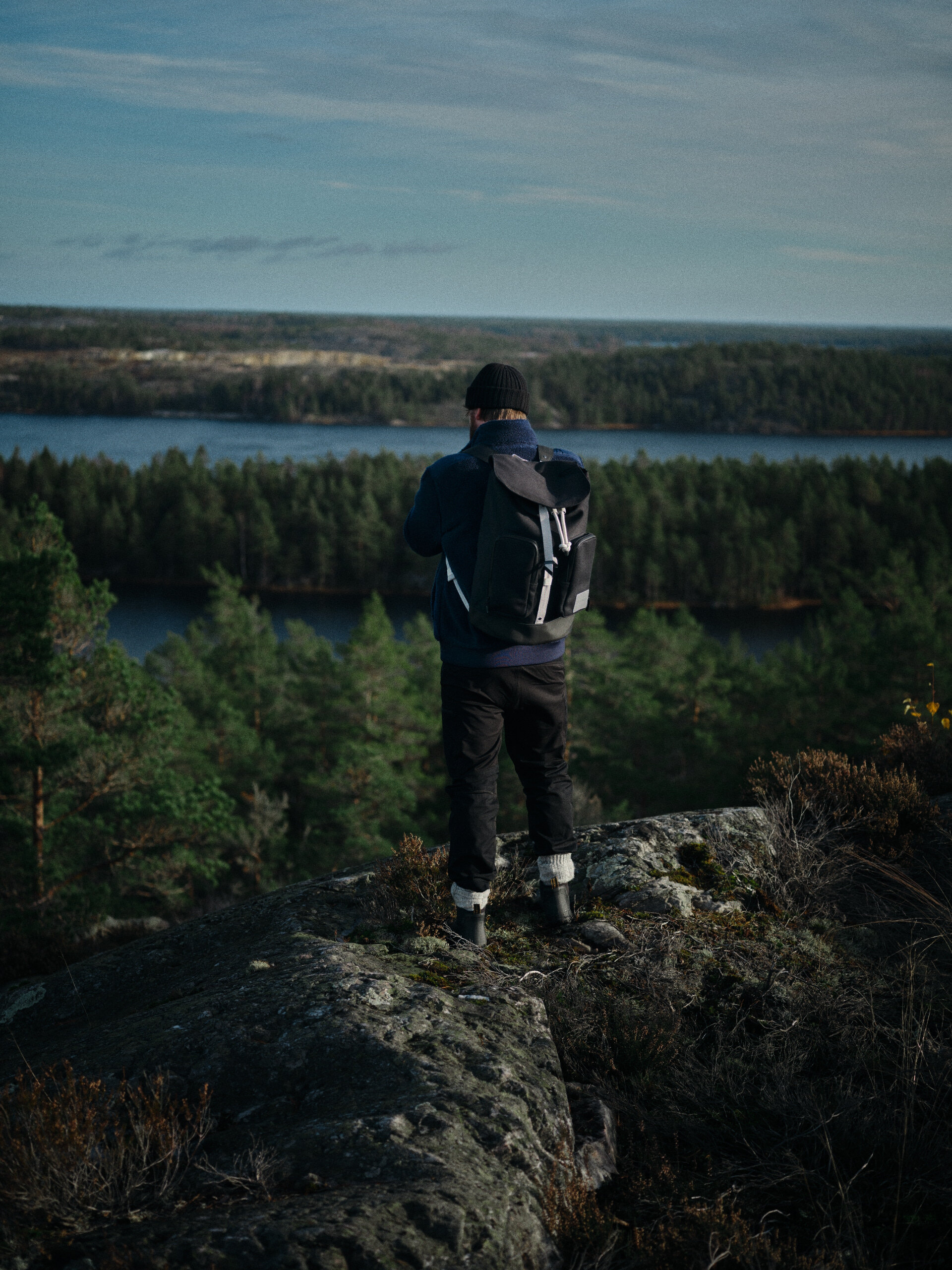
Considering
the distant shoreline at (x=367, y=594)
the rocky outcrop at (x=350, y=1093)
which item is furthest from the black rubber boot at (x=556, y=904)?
the distant shoreline at (x=367, y=594)

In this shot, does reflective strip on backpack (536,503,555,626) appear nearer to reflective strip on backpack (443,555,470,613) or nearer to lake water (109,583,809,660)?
reflective strip on backpack (443,555,470,613)

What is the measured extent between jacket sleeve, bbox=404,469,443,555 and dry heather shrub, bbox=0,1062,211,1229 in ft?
6.45

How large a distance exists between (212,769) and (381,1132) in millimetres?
22943

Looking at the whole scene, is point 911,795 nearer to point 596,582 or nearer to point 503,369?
point 503,369

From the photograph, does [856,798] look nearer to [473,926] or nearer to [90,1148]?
[473,926]

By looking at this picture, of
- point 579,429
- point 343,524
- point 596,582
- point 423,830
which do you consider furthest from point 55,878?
point 579,429

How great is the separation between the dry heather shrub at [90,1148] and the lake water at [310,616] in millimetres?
60452

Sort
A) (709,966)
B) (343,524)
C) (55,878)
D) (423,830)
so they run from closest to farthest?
(709,966)
(55,878)
(423,830)
(343,524)

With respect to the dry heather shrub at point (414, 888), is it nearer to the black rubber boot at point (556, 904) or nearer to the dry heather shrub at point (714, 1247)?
the black rubber boot at point (556, 904)

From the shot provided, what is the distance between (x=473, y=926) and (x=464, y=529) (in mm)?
1510

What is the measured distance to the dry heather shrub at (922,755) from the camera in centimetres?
523

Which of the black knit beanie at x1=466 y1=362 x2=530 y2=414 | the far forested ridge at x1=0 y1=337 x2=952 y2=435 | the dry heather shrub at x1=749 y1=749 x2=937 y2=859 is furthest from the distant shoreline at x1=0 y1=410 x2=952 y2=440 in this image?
the black knit beanie at x1=466 y1=362 x2=530 y2=414

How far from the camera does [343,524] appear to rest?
8219 centimetres

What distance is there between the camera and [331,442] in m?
152
